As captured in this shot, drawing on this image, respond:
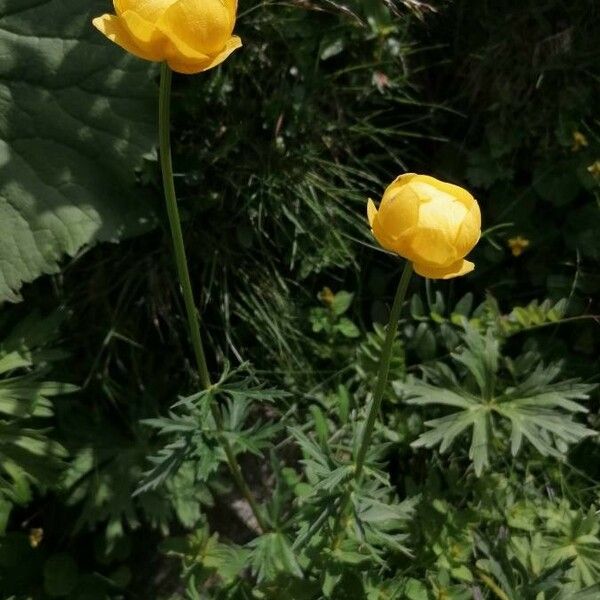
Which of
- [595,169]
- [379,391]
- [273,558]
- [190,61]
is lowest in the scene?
[273,558]

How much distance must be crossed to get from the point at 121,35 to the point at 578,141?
1.11m

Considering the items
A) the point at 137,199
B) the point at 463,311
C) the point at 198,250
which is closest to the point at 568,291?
the point at 463,311

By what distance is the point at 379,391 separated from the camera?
1158 millimetres

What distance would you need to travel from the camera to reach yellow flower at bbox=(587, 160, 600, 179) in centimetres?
175

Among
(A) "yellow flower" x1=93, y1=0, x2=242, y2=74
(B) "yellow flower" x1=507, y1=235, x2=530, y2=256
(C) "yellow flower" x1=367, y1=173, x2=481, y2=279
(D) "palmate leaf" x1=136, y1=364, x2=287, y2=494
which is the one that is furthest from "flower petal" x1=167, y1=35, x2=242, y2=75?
(B) "yellow flower" x1=507, y1=235, x2=530, y2=256

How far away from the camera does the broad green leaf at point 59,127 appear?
1527 millimetres

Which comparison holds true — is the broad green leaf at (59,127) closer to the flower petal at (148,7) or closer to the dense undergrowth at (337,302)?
the dense undergrowth at (337,302)

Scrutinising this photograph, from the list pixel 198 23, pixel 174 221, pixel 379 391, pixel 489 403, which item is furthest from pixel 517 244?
pixel 198 23

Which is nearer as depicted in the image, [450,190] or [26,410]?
[450,190]

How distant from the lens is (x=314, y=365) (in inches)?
71.9

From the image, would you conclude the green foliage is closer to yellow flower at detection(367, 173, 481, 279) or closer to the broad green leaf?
the broad green leaf

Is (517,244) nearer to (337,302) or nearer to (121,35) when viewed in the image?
(337,302)

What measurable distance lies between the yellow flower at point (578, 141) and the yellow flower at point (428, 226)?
0.84 m

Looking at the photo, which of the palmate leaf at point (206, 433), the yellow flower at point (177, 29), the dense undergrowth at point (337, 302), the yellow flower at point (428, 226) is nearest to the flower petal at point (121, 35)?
the yellow flower at point (177, 29)
